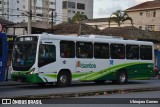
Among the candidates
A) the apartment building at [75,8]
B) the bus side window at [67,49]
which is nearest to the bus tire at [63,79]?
the bus side window at [67,49]

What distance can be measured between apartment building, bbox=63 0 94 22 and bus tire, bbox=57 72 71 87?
10828 cm

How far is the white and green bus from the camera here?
21297mm

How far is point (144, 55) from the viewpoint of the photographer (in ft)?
93.6

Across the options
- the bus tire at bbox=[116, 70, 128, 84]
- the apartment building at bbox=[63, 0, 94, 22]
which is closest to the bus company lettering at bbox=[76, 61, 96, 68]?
the bus tire at bbox=[116, 70, 128, 84]

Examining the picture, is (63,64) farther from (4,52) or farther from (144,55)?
(144,55)

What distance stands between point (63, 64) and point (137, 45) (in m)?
7.46

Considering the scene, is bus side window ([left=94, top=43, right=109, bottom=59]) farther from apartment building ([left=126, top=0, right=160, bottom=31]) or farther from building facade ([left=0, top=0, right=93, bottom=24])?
building facade ([left=0, top=0, right=93, bottom=24])

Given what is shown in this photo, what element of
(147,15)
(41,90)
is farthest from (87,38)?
(147,15)

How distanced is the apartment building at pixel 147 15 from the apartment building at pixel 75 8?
49.7m

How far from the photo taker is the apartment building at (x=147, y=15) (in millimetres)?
78438

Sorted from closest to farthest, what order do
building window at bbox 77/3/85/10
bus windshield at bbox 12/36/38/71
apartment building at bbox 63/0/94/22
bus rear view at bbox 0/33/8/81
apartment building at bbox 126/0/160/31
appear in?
bus rear view at bbox 0/33/8/81 < bus windshield at bbox 12/36/38/71 < apartment building at bbox 126/0/160/31 < apartment building at bbox 63/0/94/22 < building window at bbox 77/3/85/10

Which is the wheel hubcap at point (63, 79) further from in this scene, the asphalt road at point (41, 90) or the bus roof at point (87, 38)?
the bus roof at point (87, 38)

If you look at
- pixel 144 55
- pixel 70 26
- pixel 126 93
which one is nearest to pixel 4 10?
pixel 70 26

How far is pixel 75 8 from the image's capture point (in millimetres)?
138125
